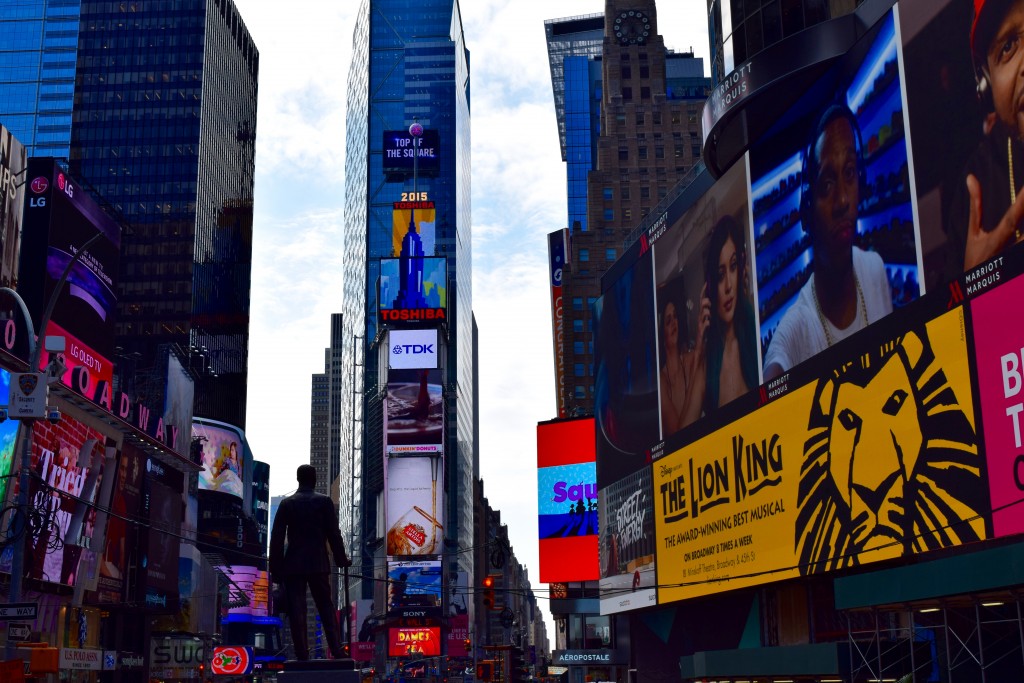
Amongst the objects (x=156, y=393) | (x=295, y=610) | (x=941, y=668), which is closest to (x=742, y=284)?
(x=941, y=668)

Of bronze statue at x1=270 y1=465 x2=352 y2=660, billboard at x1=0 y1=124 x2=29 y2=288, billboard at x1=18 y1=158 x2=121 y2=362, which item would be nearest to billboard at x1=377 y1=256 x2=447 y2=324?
billboard at x1=18 y1=158 x2=121 y2=362

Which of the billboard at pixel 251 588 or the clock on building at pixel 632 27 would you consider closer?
A: the clock on building at pixel 632 27

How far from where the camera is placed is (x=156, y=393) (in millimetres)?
104000

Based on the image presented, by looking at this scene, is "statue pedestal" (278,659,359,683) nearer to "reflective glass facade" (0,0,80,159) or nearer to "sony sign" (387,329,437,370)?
"sony sign" (387,329,437,370)

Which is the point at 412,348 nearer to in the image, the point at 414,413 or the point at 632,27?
the point at 414,413

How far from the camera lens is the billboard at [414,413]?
513 ft

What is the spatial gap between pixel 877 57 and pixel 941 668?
16.9 meters

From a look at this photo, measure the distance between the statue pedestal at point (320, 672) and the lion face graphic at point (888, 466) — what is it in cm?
1620

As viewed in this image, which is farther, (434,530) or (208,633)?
(434,530)

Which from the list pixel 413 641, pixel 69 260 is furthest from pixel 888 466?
pixel 413 641

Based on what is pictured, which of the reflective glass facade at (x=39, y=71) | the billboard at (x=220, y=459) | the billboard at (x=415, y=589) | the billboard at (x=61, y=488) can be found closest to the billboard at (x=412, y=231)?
the billboard at (x=220, y=459)

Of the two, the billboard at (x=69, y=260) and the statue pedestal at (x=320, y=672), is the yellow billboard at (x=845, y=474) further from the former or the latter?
the billboard at (x=69, y=260)

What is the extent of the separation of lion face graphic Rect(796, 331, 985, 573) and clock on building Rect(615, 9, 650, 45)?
367ft

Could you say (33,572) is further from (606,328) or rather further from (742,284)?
(742,284)
